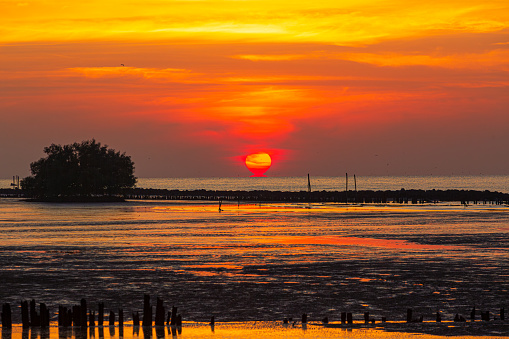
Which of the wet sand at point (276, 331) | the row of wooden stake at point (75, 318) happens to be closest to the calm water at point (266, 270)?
the wet sand at point (276, 331)

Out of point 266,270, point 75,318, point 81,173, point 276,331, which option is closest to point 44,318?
point 75,318

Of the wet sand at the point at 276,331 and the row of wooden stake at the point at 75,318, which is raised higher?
the row of wooden stake at the point at 75,318

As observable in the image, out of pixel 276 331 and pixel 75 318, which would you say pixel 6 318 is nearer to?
pixel 75 318

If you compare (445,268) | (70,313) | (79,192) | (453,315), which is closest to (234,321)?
(70,313)

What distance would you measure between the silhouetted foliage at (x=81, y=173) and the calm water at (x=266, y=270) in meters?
105

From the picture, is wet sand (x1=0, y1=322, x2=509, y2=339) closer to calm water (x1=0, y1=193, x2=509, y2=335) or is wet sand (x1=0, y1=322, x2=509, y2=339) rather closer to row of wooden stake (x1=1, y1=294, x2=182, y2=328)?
row of wooden stake (x1=1, y1=294, x2=182, y2=328)

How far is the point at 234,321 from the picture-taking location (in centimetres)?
2814

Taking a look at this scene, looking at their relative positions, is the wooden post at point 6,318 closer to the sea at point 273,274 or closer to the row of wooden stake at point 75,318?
the row of wooden stake at point 75,318

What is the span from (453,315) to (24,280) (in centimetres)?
2073

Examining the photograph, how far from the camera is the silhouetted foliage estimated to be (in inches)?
6993

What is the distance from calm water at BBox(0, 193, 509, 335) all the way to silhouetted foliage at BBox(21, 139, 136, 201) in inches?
4147

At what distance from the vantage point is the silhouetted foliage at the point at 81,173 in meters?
178

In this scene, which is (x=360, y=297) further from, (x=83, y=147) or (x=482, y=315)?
(x=83, y=147)

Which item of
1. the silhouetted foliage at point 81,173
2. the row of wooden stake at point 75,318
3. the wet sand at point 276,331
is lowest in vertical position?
the wet sand at point 276,331
